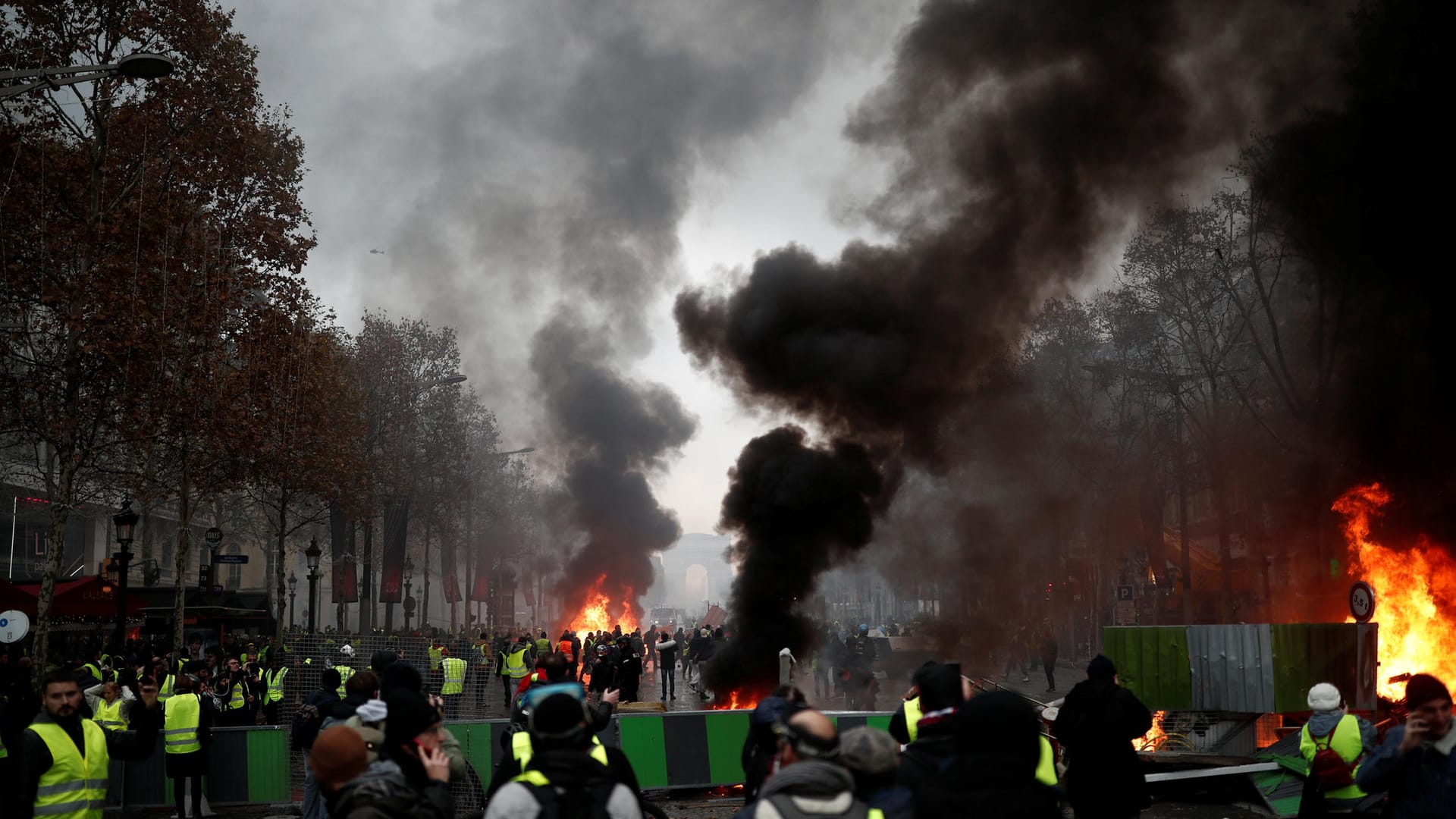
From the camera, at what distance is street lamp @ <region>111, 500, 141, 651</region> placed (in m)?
18.4

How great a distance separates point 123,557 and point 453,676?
6.77 m

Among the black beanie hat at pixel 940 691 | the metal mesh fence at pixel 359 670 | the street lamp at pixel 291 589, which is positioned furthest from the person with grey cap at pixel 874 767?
the street lamp at pixel 291 589

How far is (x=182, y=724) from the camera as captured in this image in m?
10.6

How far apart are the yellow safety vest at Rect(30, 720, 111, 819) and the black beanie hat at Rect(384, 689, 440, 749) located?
2568 mm

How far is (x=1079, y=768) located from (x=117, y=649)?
55.1 ft

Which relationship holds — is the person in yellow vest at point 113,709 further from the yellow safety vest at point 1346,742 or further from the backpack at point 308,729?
the yellow safety vest at point 1346,742

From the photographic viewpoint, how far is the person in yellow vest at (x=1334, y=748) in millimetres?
6625

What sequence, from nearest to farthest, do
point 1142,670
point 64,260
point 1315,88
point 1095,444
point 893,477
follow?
point 1142,670 < point 64,260 < point 1315,88 < point 893,477 < point 1095,444

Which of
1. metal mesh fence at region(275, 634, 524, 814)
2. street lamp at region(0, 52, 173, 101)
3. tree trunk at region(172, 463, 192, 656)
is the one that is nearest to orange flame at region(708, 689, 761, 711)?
metal mesh fence at region(275, 634, 524, 814)

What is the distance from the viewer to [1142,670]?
1409cm

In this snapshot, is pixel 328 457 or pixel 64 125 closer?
pixel 64 125

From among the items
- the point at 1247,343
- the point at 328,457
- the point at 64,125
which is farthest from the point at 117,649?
the point at 1247,343

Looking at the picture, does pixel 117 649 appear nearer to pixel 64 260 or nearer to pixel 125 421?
pixel 125 421

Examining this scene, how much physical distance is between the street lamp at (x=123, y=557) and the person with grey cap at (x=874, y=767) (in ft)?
58.1
